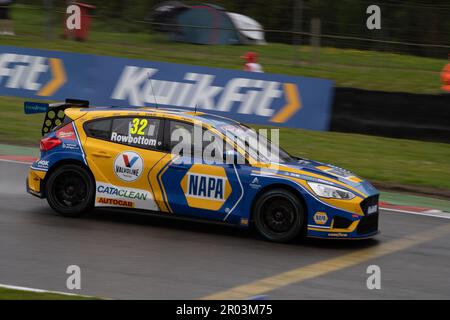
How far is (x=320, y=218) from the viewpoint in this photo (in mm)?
10227

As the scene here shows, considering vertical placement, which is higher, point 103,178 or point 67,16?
point 67,16

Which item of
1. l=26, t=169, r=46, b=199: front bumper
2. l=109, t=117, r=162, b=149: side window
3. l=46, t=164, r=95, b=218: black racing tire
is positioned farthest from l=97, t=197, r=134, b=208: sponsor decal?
l=26, t=169, r=46, b=199: front bumper

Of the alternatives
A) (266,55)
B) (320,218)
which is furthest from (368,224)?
(266,55)

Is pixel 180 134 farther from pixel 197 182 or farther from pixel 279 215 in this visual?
pixel 279 215

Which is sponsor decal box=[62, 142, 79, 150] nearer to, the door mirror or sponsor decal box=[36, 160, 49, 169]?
sponsor decal box=[36, 160, 49, 169]

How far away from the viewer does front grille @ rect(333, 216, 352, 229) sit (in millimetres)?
10234

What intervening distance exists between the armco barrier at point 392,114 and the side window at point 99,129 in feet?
26.7

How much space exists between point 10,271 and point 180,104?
35.3 ft

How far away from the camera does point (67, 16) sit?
2616 cm

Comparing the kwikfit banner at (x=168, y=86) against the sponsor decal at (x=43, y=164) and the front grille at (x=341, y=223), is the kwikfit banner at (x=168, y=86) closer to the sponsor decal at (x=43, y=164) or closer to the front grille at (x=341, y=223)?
→ the sponsor decal at (x=43, y=164)

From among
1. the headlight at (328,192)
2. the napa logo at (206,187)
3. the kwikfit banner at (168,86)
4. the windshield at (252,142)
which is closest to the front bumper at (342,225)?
the headlight at (328,192)

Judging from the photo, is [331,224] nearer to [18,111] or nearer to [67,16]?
[18,111]

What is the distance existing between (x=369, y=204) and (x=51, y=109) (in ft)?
14.5

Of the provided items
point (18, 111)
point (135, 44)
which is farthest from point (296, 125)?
point (135, 44)
